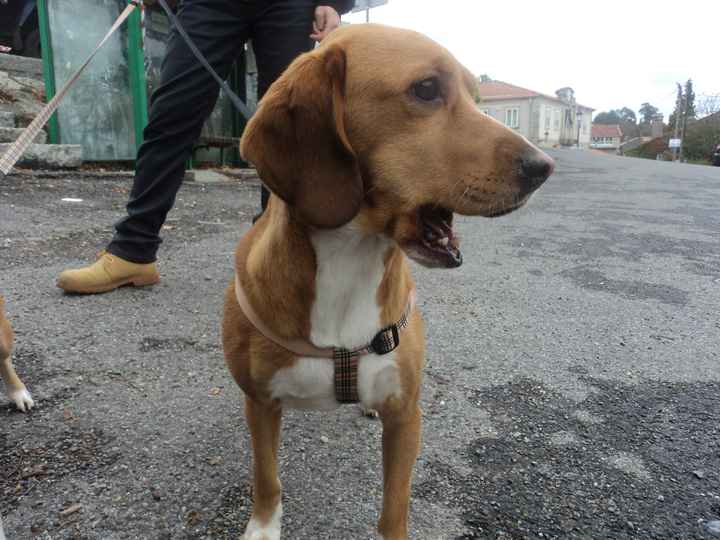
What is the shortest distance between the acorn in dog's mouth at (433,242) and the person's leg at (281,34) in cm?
135

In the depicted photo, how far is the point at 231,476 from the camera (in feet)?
6.10

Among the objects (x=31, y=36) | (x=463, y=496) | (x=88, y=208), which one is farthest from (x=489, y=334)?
(x=31, y=36)

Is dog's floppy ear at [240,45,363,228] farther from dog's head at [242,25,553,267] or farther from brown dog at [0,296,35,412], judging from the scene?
brown dog at [0,296,35,412]

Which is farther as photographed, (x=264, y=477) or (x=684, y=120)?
(x=684, y=120)

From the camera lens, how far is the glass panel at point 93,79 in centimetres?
724

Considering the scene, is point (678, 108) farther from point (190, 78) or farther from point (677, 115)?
point (190, 78)

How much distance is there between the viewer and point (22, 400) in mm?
2104

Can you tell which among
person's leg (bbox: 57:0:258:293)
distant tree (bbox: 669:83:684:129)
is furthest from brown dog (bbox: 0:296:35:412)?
distant tree (bbox: 669:83:684:129)

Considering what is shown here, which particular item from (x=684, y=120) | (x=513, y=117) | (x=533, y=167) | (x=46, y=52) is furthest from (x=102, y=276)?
(x=513, y=117)

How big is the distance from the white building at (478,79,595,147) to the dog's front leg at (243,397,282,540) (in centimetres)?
6854

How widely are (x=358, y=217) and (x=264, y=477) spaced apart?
793 mm

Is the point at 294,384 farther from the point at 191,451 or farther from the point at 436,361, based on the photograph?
the point at 436,361

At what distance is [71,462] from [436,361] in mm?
1617

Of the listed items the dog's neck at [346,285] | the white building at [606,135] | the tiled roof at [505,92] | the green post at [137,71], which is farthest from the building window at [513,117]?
the dog's neck at [346,285]
